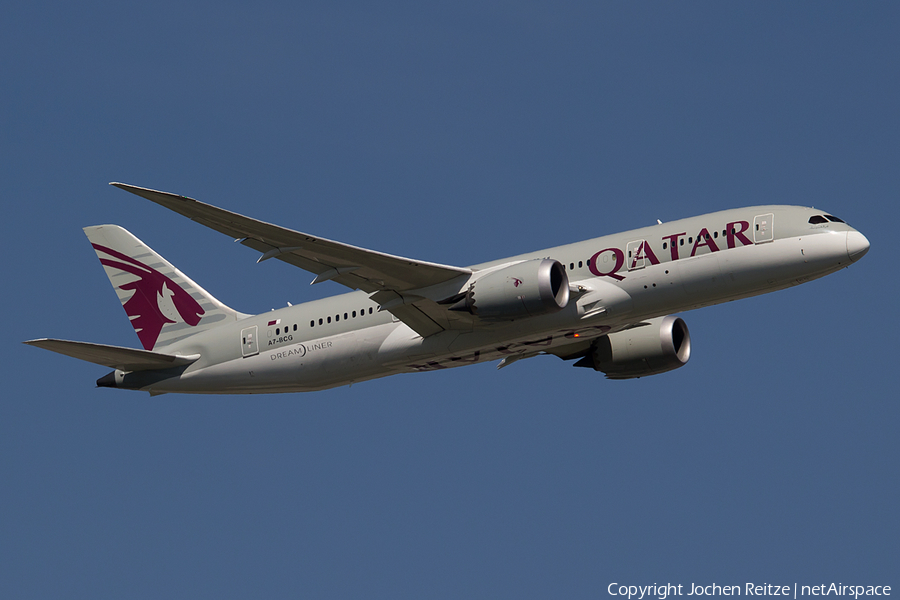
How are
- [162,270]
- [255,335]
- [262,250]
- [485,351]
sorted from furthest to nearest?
[162,270], [255,335], [485,351], [262,250]

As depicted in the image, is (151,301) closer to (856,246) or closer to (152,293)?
(152,293)

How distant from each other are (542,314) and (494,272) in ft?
7.30

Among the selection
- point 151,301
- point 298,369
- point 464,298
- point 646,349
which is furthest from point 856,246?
point 151,301

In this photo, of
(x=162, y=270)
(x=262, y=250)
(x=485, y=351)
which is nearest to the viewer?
(x=262, y=250)

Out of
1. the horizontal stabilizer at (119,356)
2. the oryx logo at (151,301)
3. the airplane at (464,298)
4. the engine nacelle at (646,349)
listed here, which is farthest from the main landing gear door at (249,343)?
the engine nacelle at (646,349)

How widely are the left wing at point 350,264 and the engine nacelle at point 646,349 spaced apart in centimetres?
865

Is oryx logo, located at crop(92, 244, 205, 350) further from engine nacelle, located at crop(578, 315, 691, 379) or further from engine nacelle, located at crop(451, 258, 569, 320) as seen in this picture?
engine nacelle, located at crop(578, 315, 691, 379)

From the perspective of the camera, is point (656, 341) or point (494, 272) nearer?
point (494, 272)

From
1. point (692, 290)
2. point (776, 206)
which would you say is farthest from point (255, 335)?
point (776, 206)

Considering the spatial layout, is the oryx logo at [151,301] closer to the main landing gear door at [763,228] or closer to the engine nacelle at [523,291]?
the engine nacelle at [523,291]

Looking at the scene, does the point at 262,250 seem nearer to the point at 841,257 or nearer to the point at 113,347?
the point at 113,347

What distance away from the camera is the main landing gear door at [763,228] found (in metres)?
35.8

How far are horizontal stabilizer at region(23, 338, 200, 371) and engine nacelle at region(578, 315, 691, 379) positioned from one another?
633 inches

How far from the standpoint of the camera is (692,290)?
3578 cm
